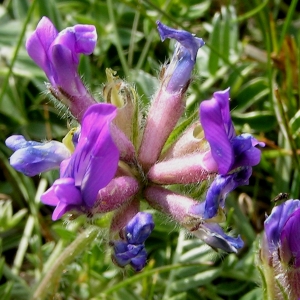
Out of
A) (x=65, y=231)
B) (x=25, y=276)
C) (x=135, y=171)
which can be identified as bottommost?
(x=25, y=276)

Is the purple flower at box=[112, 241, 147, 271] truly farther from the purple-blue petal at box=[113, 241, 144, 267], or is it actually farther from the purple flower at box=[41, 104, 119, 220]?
the purple flower at box=[41, 104, 119, 220]

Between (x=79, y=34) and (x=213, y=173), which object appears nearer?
(x=213, y=173)

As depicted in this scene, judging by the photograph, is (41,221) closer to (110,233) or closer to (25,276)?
(25,276)

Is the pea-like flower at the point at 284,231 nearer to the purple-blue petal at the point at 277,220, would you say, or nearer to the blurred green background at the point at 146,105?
the purple-blue petal at the point at 277,220

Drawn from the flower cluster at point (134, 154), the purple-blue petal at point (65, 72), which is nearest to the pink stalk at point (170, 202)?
the flower cluster at point (134, 154)

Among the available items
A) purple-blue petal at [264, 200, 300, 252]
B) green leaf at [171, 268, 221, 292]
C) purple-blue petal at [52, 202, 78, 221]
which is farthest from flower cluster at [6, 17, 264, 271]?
green leaf at [171, 268, 221, 292]

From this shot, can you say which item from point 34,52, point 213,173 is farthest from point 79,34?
point 213,173

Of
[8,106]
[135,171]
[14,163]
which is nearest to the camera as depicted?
[14,163]
